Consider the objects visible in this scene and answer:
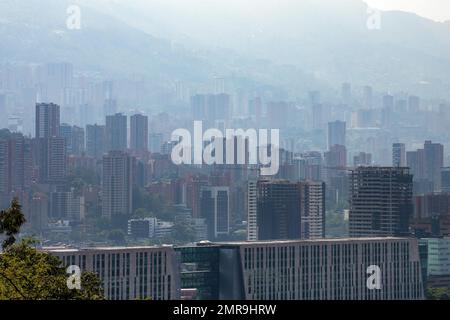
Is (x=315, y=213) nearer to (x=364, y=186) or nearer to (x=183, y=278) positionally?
(x=364, y=186)

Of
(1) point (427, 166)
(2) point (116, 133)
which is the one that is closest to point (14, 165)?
(2) point (116, 133)

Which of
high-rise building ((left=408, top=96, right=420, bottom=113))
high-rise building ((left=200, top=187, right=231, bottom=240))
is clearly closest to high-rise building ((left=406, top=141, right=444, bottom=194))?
high-rise building ((left=408, top=96, right=420, bottom=113))

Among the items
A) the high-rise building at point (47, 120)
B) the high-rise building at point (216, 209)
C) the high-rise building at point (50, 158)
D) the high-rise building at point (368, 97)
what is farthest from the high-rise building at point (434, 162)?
the high-rise building at point (47, 120)

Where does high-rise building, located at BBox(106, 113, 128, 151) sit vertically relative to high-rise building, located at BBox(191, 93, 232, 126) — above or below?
below

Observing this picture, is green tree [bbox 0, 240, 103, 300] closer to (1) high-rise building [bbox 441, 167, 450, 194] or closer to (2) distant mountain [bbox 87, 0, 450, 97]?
(1) high-rise building [bbox 441, 167, 450, 194]

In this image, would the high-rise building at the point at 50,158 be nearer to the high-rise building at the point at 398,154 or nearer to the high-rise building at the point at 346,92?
the high-rise building at the point at 398,154
